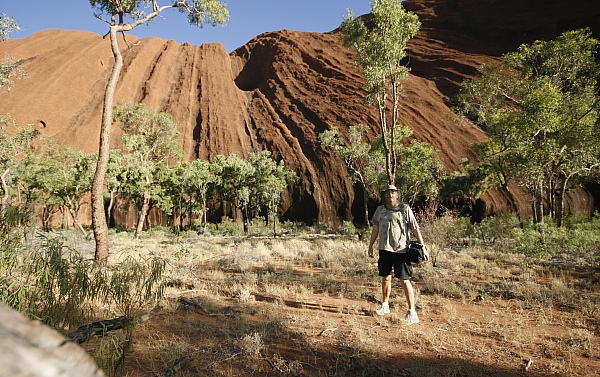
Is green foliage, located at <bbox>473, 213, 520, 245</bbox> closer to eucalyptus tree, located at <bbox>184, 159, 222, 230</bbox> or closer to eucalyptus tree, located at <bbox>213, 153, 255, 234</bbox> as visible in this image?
eucalyptus tree, located at <bbox>213, 153, 255, 234</bbox>

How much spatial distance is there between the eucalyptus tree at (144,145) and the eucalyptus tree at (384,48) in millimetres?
18550

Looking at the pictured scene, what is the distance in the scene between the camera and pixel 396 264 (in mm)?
5051

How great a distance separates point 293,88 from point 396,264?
162 ft

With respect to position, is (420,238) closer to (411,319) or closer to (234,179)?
(411,319)

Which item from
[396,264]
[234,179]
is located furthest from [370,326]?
[234,179]

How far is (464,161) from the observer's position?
29.6 meters

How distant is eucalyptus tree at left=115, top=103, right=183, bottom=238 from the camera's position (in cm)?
2427

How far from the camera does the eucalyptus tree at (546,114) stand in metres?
12.1

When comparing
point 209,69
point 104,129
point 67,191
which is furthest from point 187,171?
point 209,69

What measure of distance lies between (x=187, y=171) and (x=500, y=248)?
23.3m

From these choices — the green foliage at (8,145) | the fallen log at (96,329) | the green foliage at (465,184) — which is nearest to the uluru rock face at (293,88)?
the green foliage at (465,184)

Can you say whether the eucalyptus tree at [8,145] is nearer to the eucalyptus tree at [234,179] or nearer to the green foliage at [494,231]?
the eucalyptus tree at [234,179]

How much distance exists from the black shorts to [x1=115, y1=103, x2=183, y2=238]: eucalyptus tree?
2235cm

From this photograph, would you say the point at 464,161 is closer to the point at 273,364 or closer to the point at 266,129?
the point at 266,129
